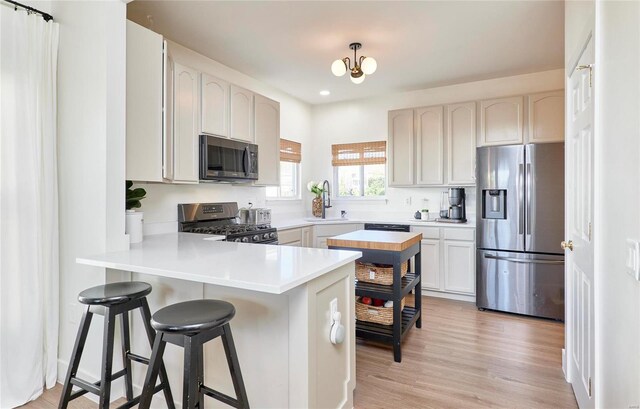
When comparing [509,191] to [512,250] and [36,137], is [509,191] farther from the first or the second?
[36,137]

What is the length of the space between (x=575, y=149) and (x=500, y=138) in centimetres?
205

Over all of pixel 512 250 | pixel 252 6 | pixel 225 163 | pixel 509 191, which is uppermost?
pixel 252 6

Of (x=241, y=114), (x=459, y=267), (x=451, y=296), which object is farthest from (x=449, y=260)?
(x=241, y=114)

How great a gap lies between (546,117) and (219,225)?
3720 mm

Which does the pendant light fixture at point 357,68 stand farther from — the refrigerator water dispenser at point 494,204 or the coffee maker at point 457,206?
the coffee maker at point 457,206

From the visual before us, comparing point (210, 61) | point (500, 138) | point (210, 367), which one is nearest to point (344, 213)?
point (500, 138)

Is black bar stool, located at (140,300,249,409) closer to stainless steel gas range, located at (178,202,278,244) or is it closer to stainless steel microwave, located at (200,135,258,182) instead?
stainless steel gas range, located at (178,202,278,244)

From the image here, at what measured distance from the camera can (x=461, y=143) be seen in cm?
417

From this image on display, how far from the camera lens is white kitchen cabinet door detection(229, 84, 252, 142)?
339cm

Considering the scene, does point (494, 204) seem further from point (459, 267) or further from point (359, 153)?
point (359, 153)

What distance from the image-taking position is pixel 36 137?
207 cm

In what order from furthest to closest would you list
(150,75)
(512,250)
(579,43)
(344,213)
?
(344,213) < (512,250) < (150,75) < (579,43)

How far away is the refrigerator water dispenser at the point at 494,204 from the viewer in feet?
11.7

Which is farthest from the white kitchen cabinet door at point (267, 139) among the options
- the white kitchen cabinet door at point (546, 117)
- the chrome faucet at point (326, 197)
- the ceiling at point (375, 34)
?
the white kitchen cabinet door at point (546, 117)
